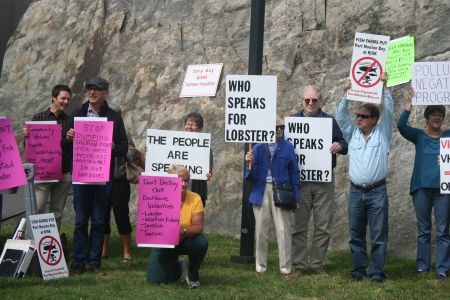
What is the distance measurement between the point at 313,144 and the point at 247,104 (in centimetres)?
85

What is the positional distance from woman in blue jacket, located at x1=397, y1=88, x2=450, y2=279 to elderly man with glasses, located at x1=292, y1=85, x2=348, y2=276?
2.64 feet

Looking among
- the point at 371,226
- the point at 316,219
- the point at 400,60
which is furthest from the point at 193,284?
the point at 400,60

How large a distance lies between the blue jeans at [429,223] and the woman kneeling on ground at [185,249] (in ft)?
8.07

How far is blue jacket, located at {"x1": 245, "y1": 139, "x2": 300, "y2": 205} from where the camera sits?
355 inches

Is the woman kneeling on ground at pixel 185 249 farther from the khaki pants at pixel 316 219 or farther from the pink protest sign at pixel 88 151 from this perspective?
the khaki pants at pixel 316 219

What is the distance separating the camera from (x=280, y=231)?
9.10 metres

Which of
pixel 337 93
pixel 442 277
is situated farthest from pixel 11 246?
pixel 337 93

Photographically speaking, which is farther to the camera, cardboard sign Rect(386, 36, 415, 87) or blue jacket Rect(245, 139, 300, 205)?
cardboard sign Rect(386, 36, 415, 87)

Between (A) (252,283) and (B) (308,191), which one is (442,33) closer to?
(B) (308,191)

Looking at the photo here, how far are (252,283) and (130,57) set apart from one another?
6.68 m

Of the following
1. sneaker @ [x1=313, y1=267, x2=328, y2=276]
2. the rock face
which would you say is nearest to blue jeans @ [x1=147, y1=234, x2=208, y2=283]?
sneaker @ [x1=313, y1=267, x2=328, y2=276]

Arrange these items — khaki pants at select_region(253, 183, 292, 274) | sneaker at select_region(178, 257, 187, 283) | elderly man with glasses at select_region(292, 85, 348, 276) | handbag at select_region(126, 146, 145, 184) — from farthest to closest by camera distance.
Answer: handbag at select_region(126, 146, 145, 184), elderly man with glasses at select_region(292, 85, 348, 276), khaki pants at select_region(253, 183, 292, 274), sneaker at select_region(178, 257, 187, 283)

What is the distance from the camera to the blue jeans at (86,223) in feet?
29.4

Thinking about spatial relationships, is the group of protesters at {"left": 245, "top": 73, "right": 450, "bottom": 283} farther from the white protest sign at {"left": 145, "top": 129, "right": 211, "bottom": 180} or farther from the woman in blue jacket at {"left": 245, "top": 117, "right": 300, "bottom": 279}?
the white protest sign at {"left": 145, "top": 129, "right": 211, "bottom": 180}
